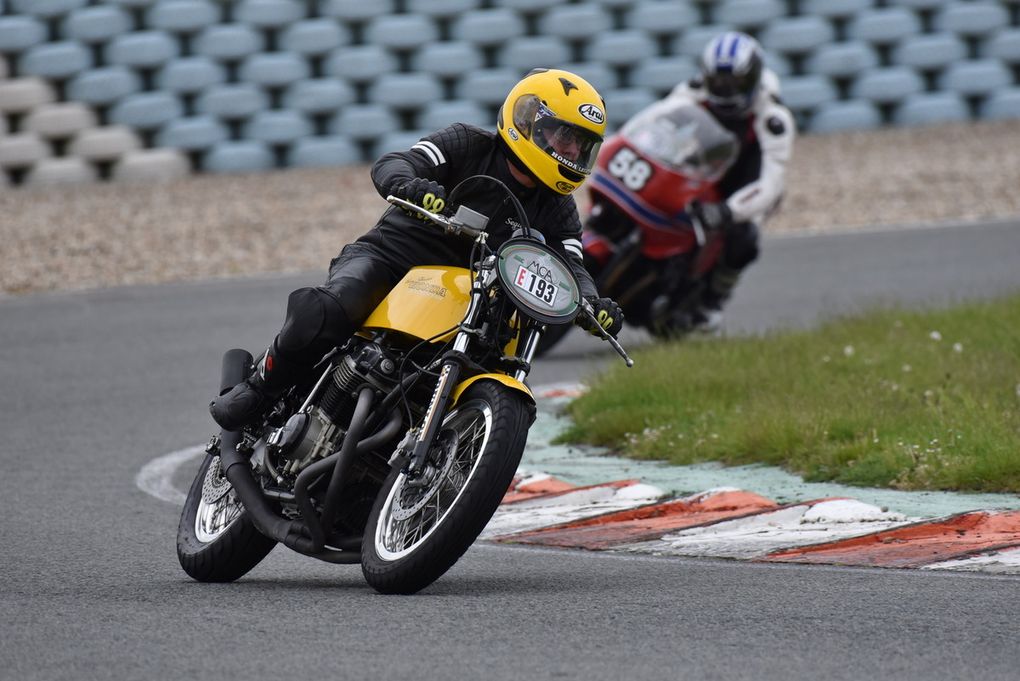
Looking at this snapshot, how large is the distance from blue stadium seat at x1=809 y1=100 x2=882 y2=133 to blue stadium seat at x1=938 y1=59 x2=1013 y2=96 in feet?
2.64

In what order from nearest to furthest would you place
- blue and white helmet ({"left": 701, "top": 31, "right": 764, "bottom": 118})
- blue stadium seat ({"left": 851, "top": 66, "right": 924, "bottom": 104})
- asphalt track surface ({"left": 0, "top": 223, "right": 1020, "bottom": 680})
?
1. asphalt track surface ({"left": 0, "top": 223, "right": 1020, "bottom": 680})
2. blue and white helmet ({"left": 701, "top": 31, "right": 764, "bottom": 118})
3. blue stadium seat ({"left": 851, "top": 66, "right": 924, "bottom": 104})

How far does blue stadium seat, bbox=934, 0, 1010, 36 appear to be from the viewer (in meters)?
18.9

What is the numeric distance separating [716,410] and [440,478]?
11.1 feet

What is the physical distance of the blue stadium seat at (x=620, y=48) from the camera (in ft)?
59.8

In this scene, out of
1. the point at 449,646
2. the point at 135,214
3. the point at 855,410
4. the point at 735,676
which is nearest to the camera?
the point at 735,676

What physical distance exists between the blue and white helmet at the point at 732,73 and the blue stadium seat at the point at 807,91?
24.2ft

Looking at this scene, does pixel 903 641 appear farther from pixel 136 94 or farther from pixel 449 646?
pixel 136 94

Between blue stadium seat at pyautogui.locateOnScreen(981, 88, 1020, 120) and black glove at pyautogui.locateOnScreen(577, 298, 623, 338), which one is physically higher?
black glove at pyautogui.locateOnScreen(577, 298, 623, 338)

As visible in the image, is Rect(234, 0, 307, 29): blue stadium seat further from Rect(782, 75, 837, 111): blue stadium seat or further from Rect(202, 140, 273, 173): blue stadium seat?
Rect(782, 75, 837, 111): blue stadium seat

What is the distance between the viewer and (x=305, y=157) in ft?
59.1

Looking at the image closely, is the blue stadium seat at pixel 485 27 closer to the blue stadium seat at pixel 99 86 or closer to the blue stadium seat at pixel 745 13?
the blue stadium seat at pixel 745 13

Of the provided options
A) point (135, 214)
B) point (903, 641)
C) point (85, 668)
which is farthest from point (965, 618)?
point (135, 214)

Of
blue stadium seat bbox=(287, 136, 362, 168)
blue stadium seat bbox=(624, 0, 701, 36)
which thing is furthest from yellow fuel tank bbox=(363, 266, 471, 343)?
blue stadium seat bbox=(624, 0, 701, 36)

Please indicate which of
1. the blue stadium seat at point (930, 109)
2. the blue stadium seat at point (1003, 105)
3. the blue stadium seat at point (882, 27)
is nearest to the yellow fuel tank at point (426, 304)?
the blue stadium seat at point (882, 27)
